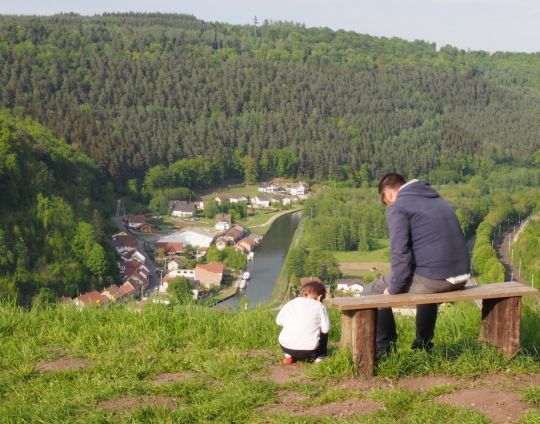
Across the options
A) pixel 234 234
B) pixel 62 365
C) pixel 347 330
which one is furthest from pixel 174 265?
pixel 347 330

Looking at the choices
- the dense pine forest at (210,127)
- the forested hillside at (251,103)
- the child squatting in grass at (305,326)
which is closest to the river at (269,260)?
the dense pine forest at (210,127)

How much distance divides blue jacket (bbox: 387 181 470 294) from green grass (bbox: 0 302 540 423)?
17.6 inches

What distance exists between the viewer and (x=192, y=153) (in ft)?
243

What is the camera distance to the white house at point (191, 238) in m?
43.9

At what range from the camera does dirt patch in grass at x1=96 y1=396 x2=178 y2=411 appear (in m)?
3.76

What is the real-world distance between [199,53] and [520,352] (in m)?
102

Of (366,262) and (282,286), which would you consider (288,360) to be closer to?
(282,286)

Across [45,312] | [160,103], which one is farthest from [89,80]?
[45,312]

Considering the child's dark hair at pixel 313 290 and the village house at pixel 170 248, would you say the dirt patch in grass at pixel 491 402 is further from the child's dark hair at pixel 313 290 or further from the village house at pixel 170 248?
the village house at pixel 170 248

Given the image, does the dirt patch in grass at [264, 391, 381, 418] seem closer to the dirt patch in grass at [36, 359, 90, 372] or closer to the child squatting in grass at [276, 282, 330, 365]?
the child squatting in grass at [276, 282, 330, 365]

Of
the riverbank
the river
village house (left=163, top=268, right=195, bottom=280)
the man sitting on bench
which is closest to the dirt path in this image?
the man sitting on bench

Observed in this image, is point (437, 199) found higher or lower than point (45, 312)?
higher

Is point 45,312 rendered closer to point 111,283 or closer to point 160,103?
point 111,283

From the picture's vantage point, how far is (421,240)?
14.1ft
